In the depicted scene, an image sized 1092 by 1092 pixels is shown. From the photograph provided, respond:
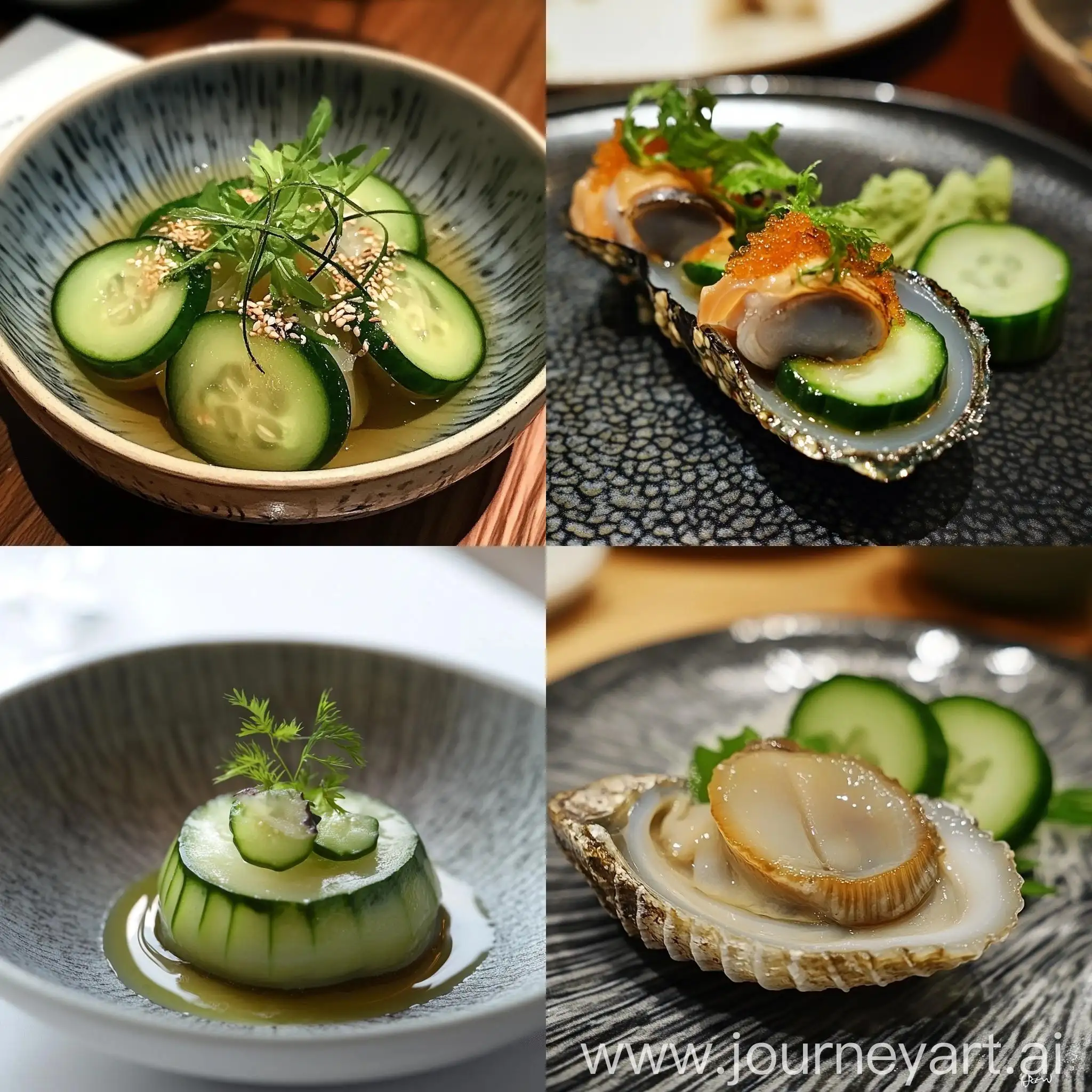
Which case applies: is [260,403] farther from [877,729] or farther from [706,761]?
[877,729]

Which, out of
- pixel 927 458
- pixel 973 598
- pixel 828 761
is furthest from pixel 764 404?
pixel 973 598

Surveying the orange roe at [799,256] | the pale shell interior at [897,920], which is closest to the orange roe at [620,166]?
the orange roe at [799,256]

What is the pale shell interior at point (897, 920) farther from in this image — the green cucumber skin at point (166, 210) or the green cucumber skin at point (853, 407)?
the green cucumber skin at point (166, 210)

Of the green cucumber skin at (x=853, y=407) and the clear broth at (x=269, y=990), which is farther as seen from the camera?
the green cucumber skin at (x=853, y=407)

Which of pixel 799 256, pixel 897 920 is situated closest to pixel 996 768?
pixel 897 920

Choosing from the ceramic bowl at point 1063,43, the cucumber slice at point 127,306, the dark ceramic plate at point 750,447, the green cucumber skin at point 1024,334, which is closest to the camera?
the cucumber slice at point 127,306

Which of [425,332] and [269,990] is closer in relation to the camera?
[269,990]
